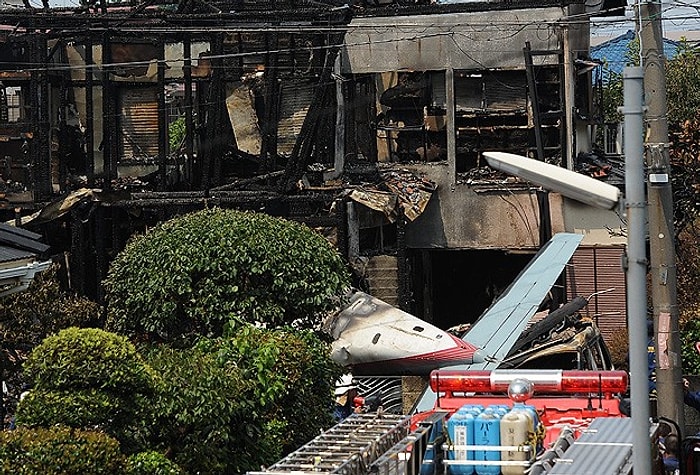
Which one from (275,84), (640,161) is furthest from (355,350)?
(640,161)

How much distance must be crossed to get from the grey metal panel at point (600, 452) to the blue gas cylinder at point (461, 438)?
2.57 ft

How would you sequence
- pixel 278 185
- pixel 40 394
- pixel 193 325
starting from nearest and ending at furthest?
pixel 40 394
pixel 193 325
pixel 278 185

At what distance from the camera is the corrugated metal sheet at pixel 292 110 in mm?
27156

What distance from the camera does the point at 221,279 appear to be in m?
15.1

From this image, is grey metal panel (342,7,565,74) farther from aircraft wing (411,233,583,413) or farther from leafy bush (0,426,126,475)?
leafy bush (0,426,126,475)

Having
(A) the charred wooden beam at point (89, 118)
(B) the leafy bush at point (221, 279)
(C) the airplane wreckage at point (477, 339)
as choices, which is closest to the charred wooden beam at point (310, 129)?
(A) the charred wooden beam at point (89, 118)

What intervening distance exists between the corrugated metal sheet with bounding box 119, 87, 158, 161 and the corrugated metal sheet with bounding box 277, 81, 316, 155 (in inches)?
114

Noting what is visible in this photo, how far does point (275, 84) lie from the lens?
25.7 meters

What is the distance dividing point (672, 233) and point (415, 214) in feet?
41.3

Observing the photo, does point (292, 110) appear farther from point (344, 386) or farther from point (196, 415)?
point (196, 415)

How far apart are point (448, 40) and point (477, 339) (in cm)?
1117

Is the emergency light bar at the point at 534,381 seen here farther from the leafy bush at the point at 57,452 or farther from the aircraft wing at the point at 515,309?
the aircraft wing at the point at 515,309

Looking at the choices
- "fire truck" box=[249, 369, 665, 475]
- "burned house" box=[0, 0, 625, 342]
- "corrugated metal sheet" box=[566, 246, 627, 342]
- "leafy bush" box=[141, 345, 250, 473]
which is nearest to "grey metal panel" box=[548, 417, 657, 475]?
"fire truck" box=[249, 369, 665, 475]

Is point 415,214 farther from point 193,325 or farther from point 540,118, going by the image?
point 193,325
